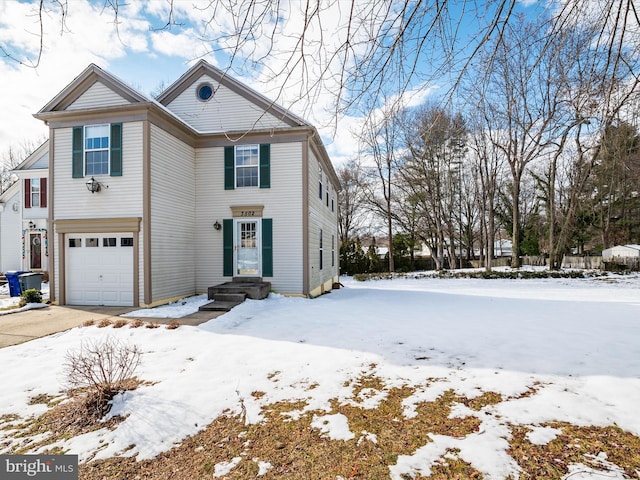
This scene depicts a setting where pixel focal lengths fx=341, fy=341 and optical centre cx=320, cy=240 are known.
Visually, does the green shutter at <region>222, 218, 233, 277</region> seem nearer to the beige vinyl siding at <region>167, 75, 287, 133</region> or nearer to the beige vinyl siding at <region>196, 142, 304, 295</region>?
the beige vinyl siding at <region>196, 142, 304, 295</region>

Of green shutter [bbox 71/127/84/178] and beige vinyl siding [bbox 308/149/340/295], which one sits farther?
beige vinyl siding [bbox 308/149/340/295]

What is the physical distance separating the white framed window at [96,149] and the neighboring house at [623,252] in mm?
26882

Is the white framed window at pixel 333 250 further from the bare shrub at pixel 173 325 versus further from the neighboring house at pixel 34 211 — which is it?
the neighboring house at pixel 34 211

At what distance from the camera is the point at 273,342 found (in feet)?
18.3

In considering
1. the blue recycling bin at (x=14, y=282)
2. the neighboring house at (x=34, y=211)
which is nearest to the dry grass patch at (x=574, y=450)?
the blue recycling bin at (x=14, y=282)

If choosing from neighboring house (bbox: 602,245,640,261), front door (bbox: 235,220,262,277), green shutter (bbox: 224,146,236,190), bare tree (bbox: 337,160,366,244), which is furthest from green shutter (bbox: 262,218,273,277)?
neighboring house (bbox: 602,245,640,261)

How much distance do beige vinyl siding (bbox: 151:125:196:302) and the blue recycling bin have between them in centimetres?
507

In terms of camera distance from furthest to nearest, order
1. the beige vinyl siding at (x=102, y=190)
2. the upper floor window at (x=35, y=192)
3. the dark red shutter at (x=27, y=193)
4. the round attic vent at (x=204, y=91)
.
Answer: the dark red shutter at (x=27, y=193)
the upper floor window at (x=35, y=192)
the round attic vent at (x=204, y=91)
the beige vinyl siding at (x=102, y=190)

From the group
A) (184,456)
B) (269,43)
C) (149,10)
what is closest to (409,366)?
(184,456)

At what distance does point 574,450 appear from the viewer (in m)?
2.51

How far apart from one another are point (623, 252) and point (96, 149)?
1128 inches

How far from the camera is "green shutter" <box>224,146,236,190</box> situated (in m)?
10.9

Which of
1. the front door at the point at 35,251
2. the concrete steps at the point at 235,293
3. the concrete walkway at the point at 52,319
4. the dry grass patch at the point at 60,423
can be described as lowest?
the dry grass patch at the point at 60,423

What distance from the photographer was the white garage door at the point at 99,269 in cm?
902
